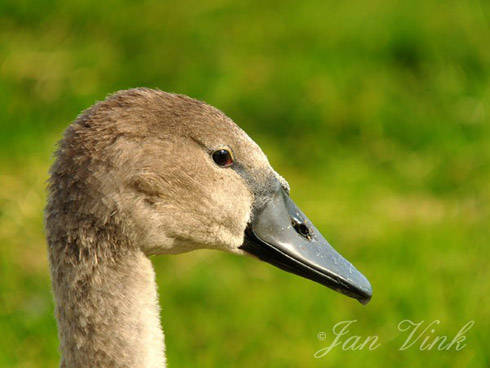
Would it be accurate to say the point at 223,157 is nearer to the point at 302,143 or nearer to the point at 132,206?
the point at 132,206

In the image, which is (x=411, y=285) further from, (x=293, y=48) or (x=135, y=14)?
(x=135, y=14)

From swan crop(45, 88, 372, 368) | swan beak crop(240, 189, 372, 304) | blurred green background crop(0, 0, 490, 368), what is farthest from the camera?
blurred green background crop(0, 0, 490, 368)

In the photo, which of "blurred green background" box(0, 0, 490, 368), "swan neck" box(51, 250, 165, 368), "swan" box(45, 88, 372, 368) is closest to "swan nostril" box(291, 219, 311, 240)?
"swan" box(45, 88, 372, 368)

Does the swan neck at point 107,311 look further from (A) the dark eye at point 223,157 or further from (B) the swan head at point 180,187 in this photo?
(A) the dark eye at point 223,157

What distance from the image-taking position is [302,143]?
566 cm

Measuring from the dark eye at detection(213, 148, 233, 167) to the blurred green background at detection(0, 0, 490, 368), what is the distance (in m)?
1.60

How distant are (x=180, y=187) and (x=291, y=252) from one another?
17.0 inches

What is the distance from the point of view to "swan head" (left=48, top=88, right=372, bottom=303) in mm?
2396

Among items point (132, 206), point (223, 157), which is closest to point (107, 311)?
point (132, 206)

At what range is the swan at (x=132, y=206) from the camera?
2395 mm

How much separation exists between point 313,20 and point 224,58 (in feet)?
2.61

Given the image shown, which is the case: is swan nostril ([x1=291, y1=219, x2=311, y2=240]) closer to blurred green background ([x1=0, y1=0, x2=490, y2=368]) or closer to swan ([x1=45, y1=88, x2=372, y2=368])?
swan ([x1=45, y1=88, x2=372, y2=368])

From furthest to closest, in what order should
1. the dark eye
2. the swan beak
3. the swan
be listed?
the swan beak
the dark eye
the swan

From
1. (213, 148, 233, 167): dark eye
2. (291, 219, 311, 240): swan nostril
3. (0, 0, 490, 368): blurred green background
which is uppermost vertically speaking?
(0, 0, 490, 368): blurred green background
